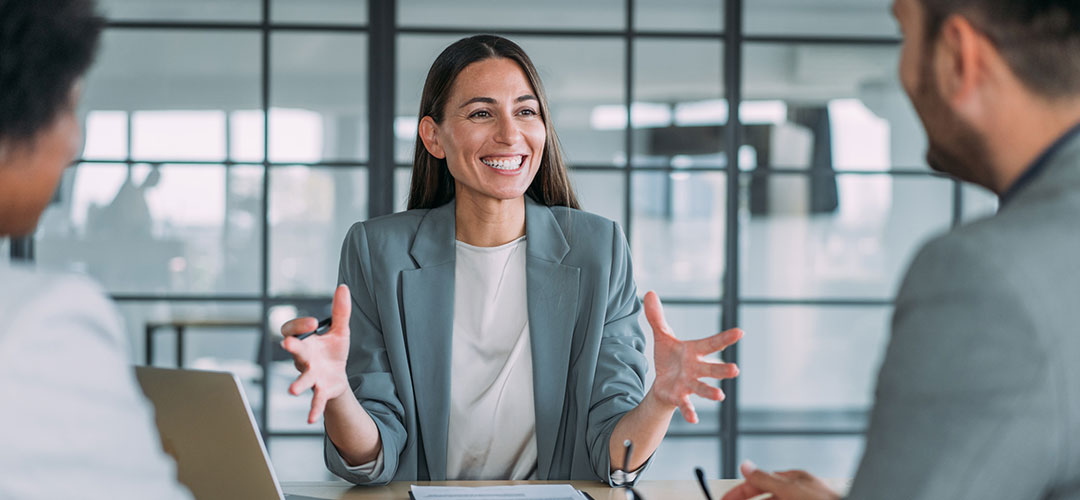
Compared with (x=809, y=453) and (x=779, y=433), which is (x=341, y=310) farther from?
(x=809, y=453)

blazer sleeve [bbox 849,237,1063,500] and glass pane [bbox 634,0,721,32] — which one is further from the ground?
glass pane [bbox 634,0,721,32]

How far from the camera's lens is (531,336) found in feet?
6.46

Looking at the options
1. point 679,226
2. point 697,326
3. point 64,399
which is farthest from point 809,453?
point 64,399

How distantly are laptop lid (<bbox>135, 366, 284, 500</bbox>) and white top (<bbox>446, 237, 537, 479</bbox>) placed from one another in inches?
25.4

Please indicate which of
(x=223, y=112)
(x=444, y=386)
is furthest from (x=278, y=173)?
(x=444, y=386)

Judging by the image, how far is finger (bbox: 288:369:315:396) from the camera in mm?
1492

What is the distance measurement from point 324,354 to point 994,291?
115cm

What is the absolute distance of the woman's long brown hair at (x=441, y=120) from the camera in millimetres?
2076

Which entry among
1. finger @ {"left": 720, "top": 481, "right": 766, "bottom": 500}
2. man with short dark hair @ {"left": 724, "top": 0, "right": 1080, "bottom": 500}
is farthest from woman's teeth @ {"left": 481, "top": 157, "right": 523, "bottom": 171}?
man with short dark hair @ {"left": 724, "top": 0, "right": 1080, "bottom": 500}

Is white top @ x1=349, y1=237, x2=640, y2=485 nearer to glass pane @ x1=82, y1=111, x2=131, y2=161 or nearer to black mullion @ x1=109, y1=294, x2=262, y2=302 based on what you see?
black mullion @ x1=109, y1=294, x2=262, y2=302

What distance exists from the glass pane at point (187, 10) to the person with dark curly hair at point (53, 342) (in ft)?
11.3

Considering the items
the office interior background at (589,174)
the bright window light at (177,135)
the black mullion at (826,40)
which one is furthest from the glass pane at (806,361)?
the bright window light at (177,135)

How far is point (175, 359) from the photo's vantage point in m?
4.12

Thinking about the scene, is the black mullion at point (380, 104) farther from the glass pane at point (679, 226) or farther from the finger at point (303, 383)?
the finger at point (303, 383)
